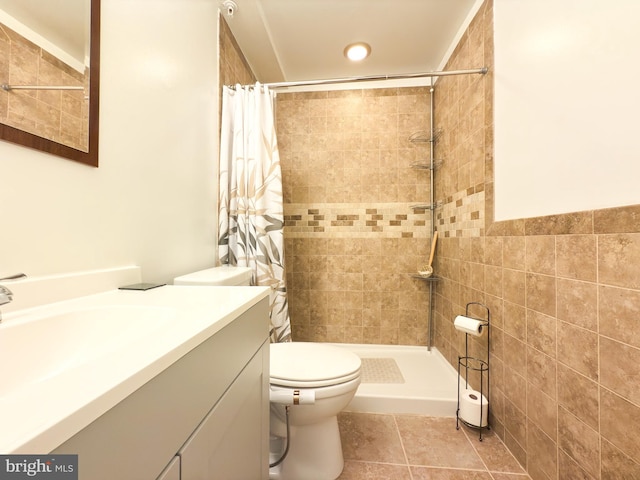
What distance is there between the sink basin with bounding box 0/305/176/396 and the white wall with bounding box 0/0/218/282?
0.16 metres

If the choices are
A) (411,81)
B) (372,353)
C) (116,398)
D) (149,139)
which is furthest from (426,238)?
(116,398)

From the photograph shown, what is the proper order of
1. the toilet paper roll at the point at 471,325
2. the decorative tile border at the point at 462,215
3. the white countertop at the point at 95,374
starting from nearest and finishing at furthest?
the white countertop at the point at 95,374 < the toilet paper roll at the point at 471,325 < the decorative tile border at the point at 462,215

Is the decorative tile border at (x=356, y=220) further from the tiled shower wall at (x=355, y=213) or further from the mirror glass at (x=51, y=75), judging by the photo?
the mirror glass at (x=51, y=75)

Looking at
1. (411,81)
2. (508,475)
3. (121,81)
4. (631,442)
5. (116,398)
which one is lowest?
(508,475)

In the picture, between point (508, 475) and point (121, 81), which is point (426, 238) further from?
point (121, 81)

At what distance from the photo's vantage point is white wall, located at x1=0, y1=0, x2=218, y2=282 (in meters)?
0.66

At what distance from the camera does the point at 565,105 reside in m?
0.96

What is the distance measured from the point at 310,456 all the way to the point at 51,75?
5.01ft

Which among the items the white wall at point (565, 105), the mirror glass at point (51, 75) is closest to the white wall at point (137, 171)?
the mirror glass at point (51, 75)

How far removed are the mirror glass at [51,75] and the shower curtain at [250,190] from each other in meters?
0.81

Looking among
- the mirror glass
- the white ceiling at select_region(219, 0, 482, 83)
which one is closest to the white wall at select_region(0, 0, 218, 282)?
the mirror glass

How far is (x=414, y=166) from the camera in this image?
7.43 ft

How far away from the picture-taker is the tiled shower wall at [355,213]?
89.7 inches

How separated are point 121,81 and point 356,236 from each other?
1800 mm
